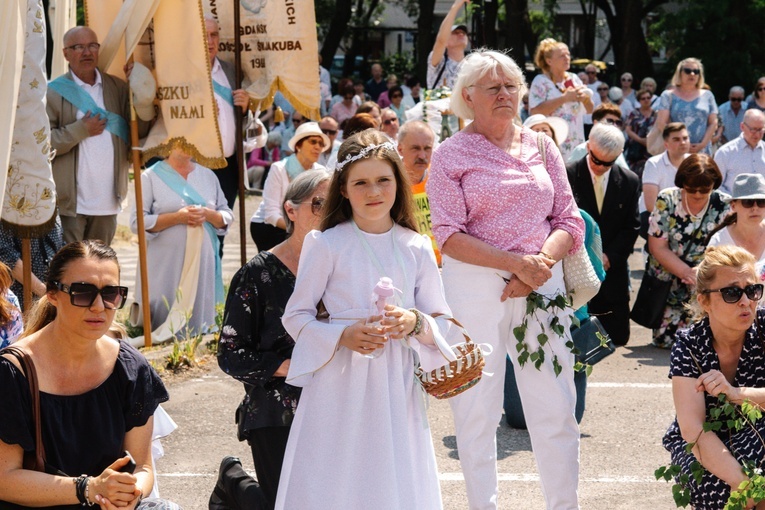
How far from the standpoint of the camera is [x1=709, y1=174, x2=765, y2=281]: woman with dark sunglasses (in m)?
7.07

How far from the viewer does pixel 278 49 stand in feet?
29.1

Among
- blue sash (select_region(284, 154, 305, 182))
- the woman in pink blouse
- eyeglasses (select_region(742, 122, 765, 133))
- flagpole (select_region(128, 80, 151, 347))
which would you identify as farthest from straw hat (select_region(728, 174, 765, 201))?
eyeglasses (select_region(742, 122, 765, 133))

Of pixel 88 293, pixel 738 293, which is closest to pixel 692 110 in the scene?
pixel 738 293

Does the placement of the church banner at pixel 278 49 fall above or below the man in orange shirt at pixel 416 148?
above

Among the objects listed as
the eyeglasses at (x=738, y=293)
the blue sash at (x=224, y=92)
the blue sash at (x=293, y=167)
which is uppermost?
the blue sash at (x=224, y=92)

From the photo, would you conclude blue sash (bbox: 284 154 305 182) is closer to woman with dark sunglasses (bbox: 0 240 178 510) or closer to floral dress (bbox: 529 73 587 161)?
floral dress (bbox: 529 73 587 161)

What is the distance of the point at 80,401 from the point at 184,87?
4.43 meters

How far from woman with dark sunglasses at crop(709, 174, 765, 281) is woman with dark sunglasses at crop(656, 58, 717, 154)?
22.9ft

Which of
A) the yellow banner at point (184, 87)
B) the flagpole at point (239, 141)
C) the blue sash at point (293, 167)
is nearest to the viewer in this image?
the yellow banner at point (184, 87)

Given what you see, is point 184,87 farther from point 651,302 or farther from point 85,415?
point 85,415

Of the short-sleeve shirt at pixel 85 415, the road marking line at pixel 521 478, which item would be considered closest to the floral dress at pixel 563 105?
the road marking line at pixel 521 478

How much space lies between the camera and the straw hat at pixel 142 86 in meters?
8.02

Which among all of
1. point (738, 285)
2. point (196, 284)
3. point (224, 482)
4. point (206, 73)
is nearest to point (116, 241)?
point (196, 284)

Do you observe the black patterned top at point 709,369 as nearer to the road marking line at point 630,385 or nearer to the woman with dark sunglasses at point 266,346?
the woman with dark sunglasses at point 266,346
